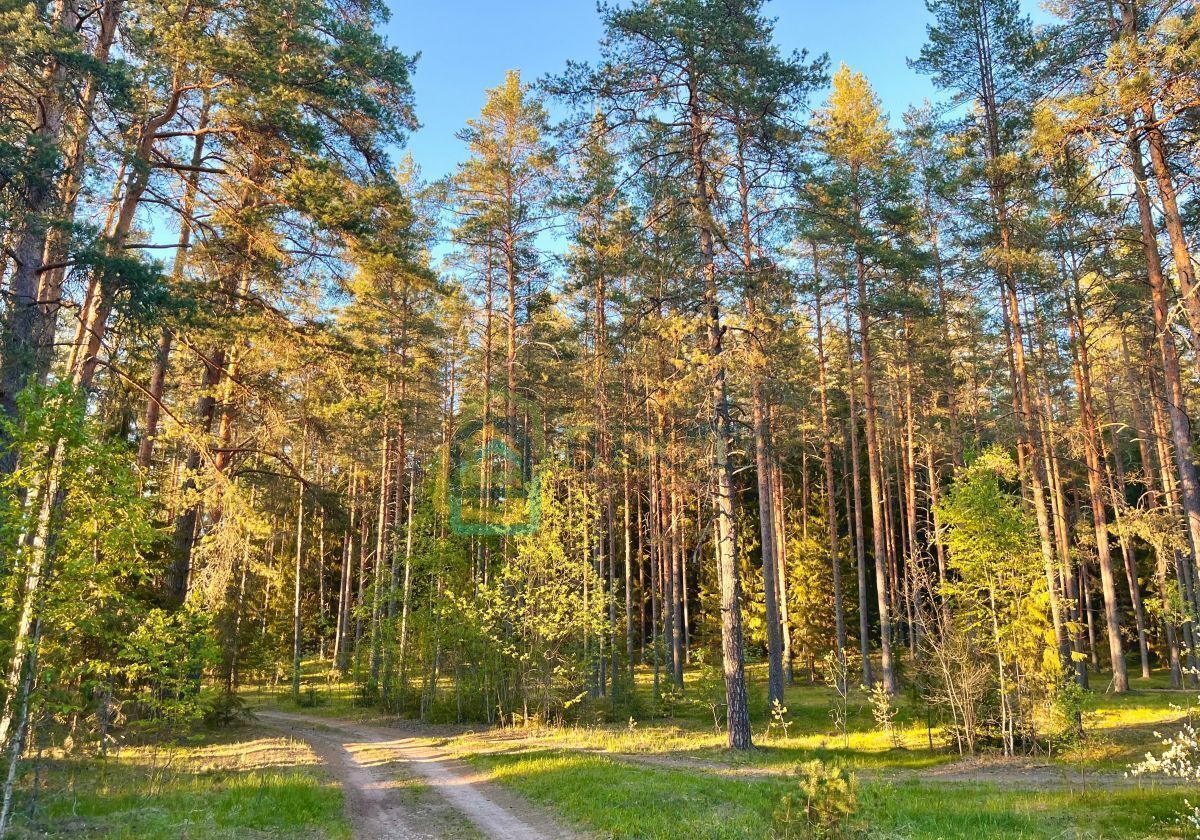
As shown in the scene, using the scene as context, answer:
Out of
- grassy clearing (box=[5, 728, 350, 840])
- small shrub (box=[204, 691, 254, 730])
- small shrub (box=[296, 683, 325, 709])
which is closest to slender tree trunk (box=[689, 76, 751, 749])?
grassy clearing (box=[5, 728, 350, 840])

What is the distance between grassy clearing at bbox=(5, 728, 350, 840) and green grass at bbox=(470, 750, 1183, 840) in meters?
2.90

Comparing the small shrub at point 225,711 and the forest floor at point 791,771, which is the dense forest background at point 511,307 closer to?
the small shrub at point 225,711

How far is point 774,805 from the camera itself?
6.78m

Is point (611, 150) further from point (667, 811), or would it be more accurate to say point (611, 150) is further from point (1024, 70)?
point (667, 811)

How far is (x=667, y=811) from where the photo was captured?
8016 mm

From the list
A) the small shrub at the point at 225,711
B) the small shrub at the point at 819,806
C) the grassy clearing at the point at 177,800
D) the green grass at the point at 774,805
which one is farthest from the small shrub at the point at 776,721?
the small shrub at the point at 225,711

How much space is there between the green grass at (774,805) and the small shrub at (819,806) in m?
0.23

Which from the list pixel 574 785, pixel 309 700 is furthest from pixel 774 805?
pixel 309 700

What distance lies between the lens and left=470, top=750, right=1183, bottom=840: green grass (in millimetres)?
7066

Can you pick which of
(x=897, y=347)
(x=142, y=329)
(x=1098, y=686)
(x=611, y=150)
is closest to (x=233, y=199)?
Answer: (x=142, y=329)

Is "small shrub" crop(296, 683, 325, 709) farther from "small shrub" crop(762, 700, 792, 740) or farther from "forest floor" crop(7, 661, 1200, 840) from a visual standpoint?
"small shrub" crop(762, 700, 792, 740)

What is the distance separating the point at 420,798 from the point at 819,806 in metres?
5.95

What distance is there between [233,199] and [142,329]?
4579 millimetres

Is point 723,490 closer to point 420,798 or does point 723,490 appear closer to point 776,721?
point 420,798
